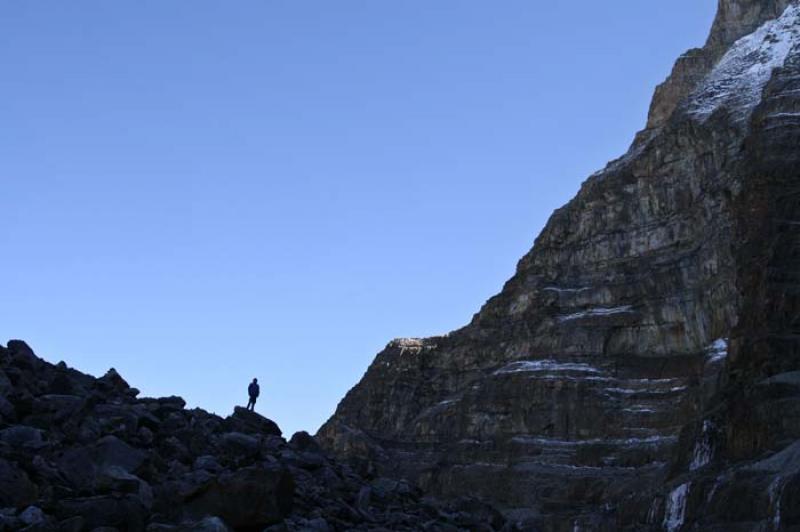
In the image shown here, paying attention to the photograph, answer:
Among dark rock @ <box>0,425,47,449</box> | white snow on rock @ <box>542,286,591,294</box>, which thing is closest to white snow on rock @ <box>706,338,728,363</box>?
white snow on rock @ <box>542,286,591,294</box>

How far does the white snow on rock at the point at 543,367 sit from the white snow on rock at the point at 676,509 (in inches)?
2836

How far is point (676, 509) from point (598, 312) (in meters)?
84.5

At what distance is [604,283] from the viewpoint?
181 metres

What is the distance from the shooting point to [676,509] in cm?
9450

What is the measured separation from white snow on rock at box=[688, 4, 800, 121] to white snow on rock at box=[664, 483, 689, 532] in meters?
90.1

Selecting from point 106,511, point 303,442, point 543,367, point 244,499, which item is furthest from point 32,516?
point 543,367

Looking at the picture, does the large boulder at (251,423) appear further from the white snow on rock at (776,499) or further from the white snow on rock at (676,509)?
the white snow on rock at (676,509)

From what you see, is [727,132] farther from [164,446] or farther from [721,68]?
[164,446]

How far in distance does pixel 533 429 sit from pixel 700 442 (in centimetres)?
6028

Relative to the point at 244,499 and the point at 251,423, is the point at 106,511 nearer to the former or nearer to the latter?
the point at 244,499

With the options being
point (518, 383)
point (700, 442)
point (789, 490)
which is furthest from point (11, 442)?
point (518, 383)

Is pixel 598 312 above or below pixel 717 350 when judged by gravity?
above

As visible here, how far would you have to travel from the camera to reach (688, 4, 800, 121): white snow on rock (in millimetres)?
179500

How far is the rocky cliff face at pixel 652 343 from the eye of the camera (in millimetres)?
107188
